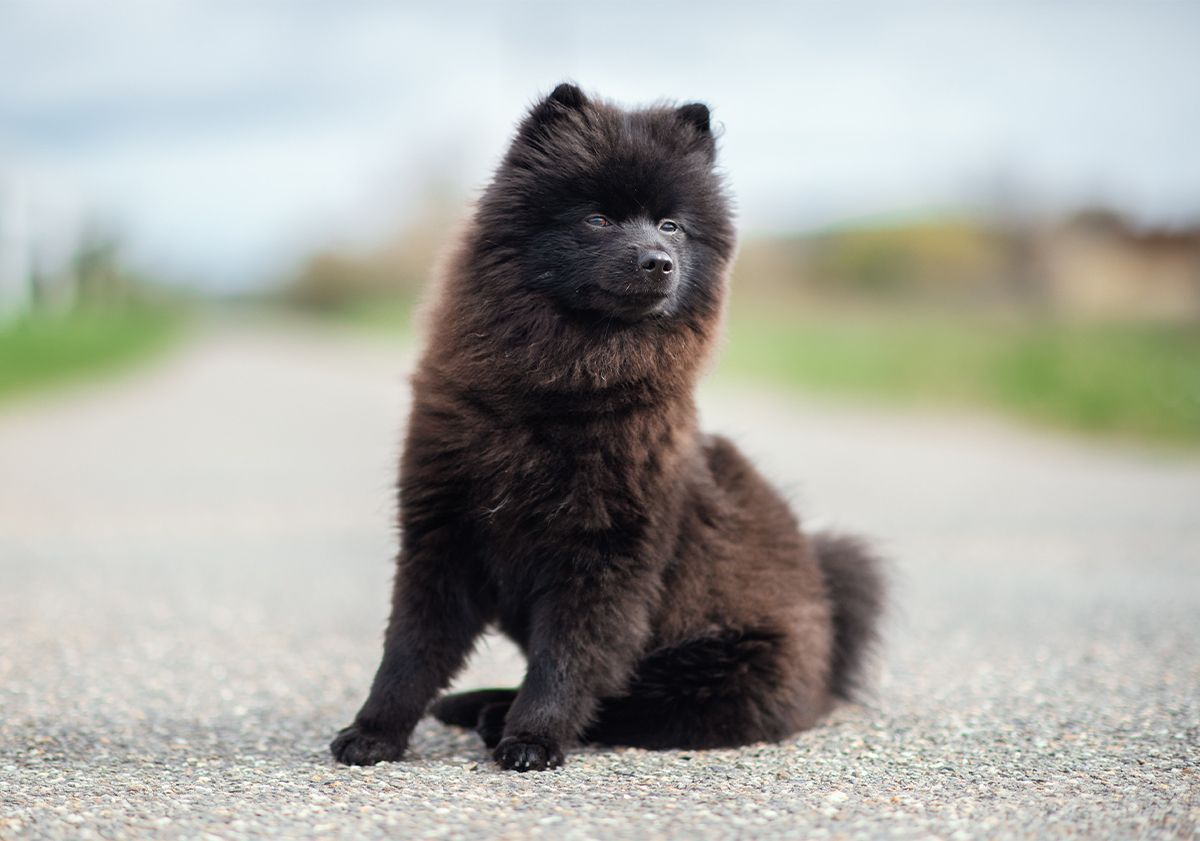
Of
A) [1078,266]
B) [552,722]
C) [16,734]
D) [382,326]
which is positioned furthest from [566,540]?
[382,326]

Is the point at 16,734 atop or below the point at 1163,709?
below

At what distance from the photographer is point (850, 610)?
4406 millimetres

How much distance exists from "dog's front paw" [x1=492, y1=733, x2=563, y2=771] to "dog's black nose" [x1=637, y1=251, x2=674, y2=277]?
4.70 ft

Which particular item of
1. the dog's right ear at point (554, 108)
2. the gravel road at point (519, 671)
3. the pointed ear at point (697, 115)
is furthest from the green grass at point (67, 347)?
the pointed ear at point (697, 115)

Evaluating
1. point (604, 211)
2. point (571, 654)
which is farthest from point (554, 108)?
point (571, 654)

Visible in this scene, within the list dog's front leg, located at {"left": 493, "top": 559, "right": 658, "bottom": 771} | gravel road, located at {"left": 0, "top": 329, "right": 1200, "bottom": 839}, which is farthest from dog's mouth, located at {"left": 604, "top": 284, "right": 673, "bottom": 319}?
gravel road, located at {"left": 0, "top": 329, "right": 1200, "bottom": 839}

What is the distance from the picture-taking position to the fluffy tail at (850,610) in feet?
14.4

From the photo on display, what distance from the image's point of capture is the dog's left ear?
4066 millimetres

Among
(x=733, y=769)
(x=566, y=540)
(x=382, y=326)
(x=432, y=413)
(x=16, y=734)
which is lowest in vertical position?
(x=382, y=326)

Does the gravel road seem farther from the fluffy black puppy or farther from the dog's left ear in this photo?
the dog's left ear

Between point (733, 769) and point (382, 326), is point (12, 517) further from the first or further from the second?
point (382, 326)

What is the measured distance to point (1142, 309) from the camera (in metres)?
19.0

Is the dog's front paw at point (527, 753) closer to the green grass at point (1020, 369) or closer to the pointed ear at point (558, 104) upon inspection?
the pointed ear at point (558, 104)

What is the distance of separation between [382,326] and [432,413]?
4251 cm
